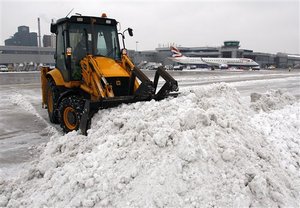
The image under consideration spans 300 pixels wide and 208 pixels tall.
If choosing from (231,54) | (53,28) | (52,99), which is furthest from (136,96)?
(231,54)

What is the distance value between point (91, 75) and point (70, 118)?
106 cm

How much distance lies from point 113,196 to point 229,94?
13.4ft

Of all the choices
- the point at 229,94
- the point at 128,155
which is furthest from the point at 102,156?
the point at 229,94

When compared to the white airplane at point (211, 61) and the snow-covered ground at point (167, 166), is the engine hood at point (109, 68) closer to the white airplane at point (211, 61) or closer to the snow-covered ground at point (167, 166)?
the snow-covered ground at point (167, 166)

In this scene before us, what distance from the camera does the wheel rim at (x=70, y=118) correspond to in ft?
21.7

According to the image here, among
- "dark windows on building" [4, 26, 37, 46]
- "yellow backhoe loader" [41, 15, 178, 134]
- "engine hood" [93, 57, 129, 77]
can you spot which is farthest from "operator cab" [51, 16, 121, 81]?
"dark windows on building" [4, 26, 37, 46]

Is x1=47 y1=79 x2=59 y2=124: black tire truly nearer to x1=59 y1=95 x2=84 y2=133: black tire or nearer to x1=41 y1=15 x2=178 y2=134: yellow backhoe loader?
x1=41 y1=15 x2=178 y2=134: yellow backhoe loader

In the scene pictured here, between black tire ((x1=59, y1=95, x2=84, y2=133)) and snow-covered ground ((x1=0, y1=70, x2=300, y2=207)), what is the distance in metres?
0.98

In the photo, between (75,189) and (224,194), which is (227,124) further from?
(75,189)

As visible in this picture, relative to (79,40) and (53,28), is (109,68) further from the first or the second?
(53,28)

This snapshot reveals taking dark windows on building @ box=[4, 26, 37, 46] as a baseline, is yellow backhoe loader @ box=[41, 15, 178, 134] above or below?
below

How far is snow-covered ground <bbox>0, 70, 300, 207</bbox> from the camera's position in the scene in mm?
3586

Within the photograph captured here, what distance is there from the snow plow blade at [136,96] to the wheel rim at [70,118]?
2.24 ft

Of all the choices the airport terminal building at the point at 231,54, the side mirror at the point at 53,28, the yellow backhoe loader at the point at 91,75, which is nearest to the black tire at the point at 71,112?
the yellow backhoe loader at the point at 91,75
